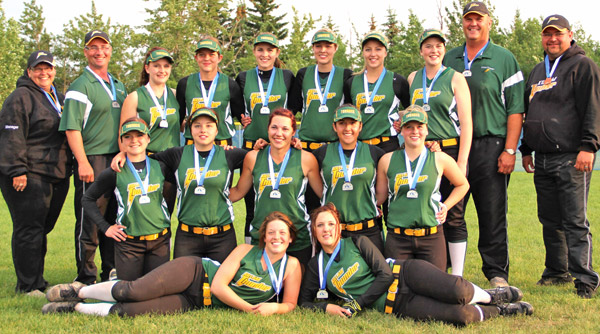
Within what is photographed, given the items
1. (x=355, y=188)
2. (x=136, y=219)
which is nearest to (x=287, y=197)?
(x=355, y=188)

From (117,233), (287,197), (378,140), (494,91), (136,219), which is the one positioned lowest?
(117,233)

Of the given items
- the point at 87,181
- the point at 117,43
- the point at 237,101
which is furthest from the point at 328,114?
the point at 117,43

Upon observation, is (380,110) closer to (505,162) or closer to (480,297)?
(505,162)

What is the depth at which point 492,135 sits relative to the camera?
19.7ft

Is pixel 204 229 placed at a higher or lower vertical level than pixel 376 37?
lower

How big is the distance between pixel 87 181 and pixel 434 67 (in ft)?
13.1

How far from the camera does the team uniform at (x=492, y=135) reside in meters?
5.98

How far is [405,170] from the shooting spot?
5.39 m

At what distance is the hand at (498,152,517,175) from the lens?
591 centimetres

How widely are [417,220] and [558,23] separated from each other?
266cm

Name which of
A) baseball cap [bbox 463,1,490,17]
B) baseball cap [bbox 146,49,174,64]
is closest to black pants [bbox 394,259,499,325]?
baseball cap [bbox 463,1,490,17]

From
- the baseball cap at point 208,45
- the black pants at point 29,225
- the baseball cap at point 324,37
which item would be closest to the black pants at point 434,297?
the baseball cap at point 324,37

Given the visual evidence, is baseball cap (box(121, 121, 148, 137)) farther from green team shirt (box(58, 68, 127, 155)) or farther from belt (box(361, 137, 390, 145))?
belt (box(361, 137, 390, 145))

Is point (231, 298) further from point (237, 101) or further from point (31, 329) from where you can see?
point (237, 101)
